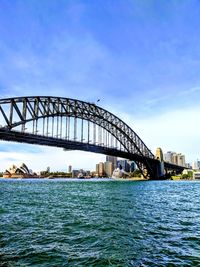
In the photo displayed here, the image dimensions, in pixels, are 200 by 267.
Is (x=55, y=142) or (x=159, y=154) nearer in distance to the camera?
(x=55, y=142)

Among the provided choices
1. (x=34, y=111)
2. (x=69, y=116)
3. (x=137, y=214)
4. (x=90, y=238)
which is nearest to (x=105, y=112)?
(x=69, y=116)

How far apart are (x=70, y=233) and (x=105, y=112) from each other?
84685mm

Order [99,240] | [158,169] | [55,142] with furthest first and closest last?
[158,169]
[55,142]
[99,240]

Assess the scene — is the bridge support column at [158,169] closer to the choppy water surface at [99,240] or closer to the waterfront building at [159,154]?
the waterfront building at [159,154]

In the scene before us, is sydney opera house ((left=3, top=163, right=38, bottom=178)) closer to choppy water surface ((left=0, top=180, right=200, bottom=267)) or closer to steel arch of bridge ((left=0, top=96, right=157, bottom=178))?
steel arch of bridge ((left=0, top=96, right=157, bottom=178))

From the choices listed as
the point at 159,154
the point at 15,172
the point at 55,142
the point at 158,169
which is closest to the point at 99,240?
the point at 55,142

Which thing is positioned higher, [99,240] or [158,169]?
[158,169]

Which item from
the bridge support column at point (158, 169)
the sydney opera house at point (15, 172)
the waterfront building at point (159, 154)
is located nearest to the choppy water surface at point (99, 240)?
the bridge support column at point (158, 169)

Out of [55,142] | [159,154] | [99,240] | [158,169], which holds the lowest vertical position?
[99,240]

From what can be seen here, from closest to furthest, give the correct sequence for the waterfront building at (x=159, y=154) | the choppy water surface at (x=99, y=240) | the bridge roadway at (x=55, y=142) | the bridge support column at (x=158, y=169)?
the choppy water surface at (x=99, y=240)
the bridge roadway at (x=55, y=142)
the bridge support column at (x=158, y=169)
the waterfront building at (x=159, y=154)

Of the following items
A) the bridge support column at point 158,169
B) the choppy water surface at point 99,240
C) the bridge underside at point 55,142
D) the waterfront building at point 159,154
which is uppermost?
the waterfront building at point 159,154

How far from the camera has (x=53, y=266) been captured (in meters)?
Result: 8.04

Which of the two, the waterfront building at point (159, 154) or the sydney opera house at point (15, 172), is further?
the sydney opera house at point (15, 172)

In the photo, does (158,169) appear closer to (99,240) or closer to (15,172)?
(15,172)
